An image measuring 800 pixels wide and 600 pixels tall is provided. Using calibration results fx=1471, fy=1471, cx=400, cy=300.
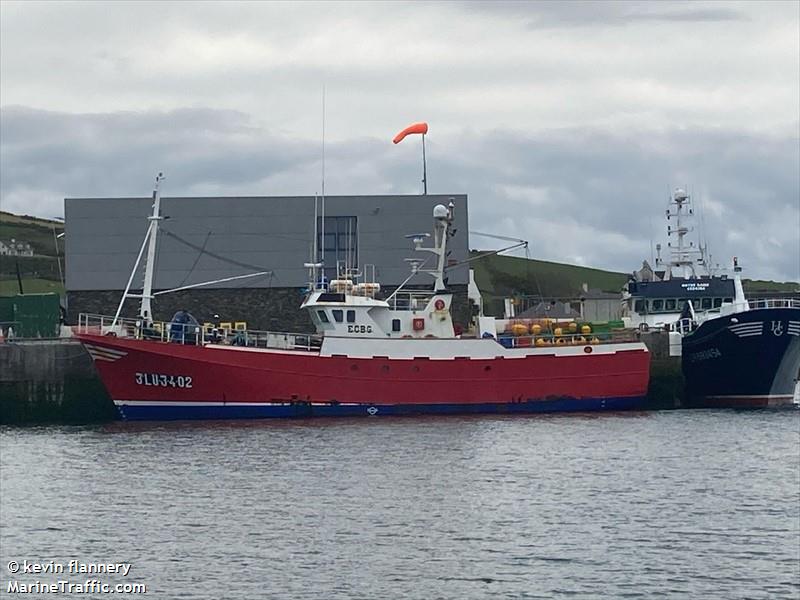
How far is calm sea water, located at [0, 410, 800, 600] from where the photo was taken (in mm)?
22672

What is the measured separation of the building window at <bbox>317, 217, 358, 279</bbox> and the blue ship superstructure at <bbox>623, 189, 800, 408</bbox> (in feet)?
37.7

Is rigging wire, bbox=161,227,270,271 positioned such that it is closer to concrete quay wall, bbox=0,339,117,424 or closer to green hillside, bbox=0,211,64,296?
concrete quay wall, bbox=0,339,117,424

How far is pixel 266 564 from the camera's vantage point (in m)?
23.6

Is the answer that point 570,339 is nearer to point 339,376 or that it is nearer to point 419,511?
point 339,376

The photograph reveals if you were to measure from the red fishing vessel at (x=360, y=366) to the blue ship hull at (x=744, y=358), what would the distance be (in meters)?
2.86

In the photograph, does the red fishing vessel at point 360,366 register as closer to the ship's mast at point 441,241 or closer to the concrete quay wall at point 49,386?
the ship's mast at point 441,241


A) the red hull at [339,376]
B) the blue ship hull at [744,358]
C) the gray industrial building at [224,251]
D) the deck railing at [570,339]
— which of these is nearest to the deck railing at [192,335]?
the red hull at [339,376]

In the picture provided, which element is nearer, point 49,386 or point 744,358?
point 49,386

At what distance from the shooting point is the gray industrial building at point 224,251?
59125 millimetres

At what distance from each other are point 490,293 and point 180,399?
5430 cm

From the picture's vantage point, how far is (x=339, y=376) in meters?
46.5

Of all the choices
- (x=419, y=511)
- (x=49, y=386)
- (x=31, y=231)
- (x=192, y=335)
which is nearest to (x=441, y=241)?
(x=192, y=335)

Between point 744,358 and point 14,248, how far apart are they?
90117 millimetres

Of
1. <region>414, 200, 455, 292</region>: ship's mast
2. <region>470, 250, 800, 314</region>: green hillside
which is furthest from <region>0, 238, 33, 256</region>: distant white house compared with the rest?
<region>414, 200, 455, 292</region>: ship's mast
